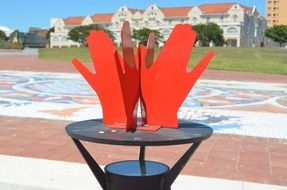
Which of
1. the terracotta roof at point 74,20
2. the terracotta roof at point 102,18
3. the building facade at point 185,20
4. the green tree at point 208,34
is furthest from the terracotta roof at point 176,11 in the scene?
the terracotta roof at point 74,20

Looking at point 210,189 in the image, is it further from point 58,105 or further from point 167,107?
point 58,105

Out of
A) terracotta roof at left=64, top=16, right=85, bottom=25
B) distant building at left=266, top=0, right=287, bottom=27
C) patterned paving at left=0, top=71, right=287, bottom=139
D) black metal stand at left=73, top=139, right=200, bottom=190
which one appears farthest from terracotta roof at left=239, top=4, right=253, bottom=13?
black metal stand at left=73, top=139, right=200, bottom=190

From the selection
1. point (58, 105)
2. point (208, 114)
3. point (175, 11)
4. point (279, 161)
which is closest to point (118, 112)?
point (279, 161)

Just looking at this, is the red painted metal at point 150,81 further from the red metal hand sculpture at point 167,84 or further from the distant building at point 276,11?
the distant building at point 276,11

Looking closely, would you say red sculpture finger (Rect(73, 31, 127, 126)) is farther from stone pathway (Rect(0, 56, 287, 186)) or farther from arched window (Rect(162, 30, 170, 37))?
arched window (Rect(162, 30, 170, 37))

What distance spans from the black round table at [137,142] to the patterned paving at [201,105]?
4337 millimetres

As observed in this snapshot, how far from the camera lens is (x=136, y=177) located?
11.3 feet

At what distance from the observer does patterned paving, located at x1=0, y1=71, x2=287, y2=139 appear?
8.87m

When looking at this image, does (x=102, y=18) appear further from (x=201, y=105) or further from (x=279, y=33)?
(x=201, y=105)

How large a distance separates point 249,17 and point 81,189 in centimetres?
11822

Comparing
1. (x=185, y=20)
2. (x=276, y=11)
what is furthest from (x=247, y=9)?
(x=185, y=20)

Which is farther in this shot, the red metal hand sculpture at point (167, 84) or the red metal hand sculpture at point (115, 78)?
the red metal hand sculpture at point (167, 84)

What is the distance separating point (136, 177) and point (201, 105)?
812cm

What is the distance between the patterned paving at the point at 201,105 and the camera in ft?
29.1
